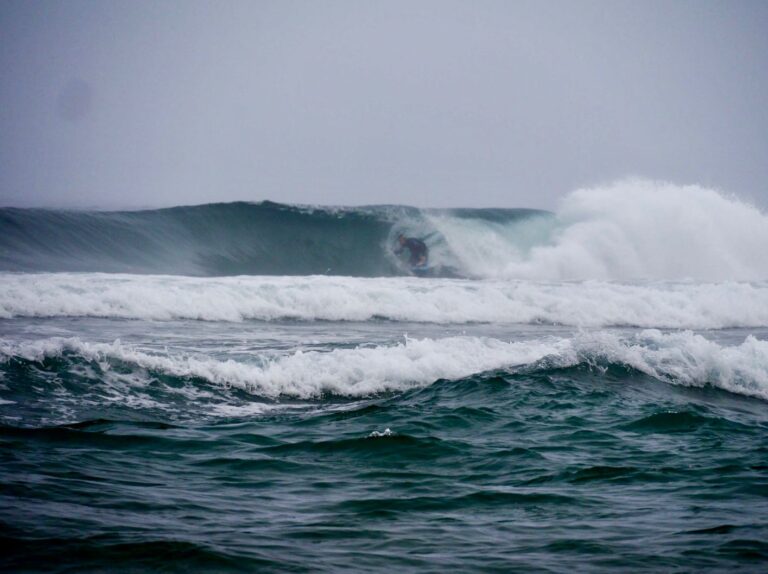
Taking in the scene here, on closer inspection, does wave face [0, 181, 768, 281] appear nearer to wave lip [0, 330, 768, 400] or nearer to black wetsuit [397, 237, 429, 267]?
black wetsuit [397, 237, 429, 267]

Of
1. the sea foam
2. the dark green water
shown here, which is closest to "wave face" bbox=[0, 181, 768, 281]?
the sea foam

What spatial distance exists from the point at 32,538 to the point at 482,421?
4615 millimetres

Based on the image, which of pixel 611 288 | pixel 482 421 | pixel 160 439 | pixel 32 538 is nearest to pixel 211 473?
pixel 160 439

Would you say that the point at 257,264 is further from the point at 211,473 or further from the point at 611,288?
the point at 211,473

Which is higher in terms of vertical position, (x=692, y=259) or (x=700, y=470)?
(x=692, y=259)

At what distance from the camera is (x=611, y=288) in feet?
74.3

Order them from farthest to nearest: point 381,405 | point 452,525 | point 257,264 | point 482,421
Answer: point 257,264
point 381,405
point 482,421
point 452,525

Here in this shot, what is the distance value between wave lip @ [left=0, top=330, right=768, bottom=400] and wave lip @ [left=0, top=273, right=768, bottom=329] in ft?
Answer: 22.6

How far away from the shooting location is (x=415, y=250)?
1233 inches

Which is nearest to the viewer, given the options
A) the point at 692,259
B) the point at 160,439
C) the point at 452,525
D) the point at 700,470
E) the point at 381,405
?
the point at 452,525

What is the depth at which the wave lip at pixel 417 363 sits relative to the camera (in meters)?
9.17

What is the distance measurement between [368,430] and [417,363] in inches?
124

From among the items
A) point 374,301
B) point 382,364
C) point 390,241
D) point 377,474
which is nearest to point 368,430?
point 377,474

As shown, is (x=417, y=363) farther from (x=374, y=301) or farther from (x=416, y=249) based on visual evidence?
(x=416, y=249)
